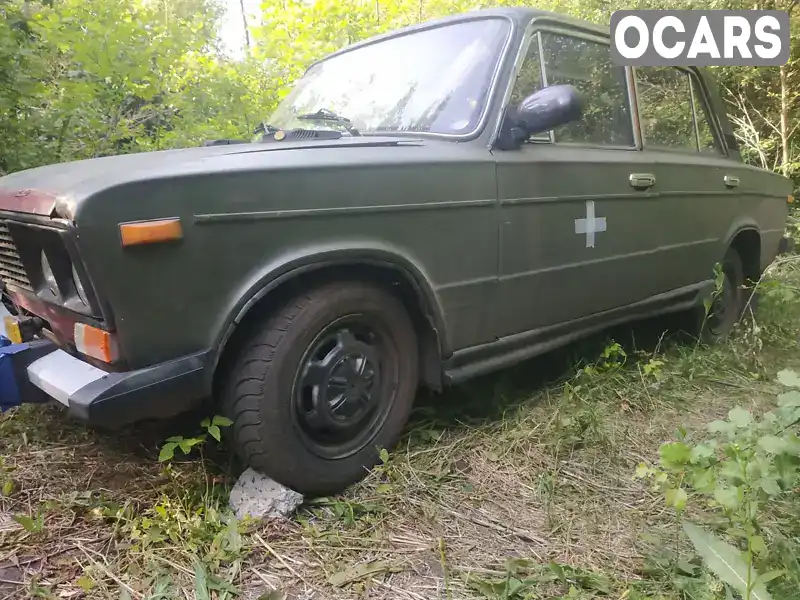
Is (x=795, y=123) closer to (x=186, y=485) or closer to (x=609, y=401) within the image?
(x=609, y=401)

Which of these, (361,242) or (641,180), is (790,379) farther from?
(641,180)

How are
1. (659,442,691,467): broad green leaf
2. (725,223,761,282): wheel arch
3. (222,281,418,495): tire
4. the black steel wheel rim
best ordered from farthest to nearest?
(725,223,761,282): wheel arch < the black steel wheel rim < (222,281,418,495): tire < (659,442,691,467): broad green leaf

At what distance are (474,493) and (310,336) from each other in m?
0.89

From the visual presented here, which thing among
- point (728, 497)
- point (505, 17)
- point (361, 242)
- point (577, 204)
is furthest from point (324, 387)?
point (505, 17)

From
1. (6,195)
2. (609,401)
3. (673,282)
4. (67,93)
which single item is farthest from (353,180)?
(67,93)

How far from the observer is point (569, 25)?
3094 mm

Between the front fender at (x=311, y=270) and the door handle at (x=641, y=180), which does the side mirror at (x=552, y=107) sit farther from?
the door handle at (x=641, y=180)

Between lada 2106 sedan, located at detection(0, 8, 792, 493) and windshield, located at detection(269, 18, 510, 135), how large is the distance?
0.04ft

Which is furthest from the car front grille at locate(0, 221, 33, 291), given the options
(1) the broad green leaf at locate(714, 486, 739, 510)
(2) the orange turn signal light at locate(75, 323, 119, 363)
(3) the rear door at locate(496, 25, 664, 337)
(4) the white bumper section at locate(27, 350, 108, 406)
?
(1) the broad green leaf at locate(714, 486, 739, 510)

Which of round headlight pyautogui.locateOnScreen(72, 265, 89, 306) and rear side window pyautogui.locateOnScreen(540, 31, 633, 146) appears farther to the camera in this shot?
rear side window pyautogui.locateOnScreen(540, 31, 633, 146)

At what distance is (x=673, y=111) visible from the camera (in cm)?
395

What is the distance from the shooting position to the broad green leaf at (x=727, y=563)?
1430mm

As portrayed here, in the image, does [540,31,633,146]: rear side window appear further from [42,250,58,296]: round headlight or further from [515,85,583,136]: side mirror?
[42,250,58,296]: round headlight

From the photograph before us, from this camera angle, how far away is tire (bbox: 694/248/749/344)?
13.4 feet
